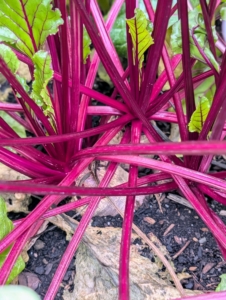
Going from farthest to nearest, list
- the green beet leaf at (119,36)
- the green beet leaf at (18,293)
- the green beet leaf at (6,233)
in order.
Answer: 1. the green beet leaf at (119,36)
2. the green beet leaf at (6,233)
3. the green beet leaf at (18,293)

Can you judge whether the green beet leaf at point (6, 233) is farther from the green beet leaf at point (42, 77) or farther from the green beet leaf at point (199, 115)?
the green beet leaf at point (199, 115)

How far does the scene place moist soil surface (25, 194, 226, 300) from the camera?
2.64ft

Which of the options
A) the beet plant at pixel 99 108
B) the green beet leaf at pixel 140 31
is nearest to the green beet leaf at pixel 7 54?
the beet plant at pixel 99 108

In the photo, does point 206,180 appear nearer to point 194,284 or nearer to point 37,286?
point 194,284

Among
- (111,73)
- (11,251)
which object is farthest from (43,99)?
(11,251)

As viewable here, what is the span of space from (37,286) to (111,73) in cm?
43

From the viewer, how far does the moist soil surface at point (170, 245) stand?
31.7 inches

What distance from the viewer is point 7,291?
427mm

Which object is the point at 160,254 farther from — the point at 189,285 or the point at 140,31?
the point at 140,31

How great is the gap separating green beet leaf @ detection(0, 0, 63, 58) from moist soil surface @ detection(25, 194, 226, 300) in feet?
1.28

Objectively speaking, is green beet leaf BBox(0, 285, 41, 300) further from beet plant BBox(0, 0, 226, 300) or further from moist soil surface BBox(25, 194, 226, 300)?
moist soil surface BBox(25, 194, 226, 300)

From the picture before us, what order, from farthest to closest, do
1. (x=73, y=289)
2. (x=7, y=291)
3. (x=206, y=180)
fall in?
(x=73, y=289) < (x=206, y=180) < (x=7, y=291)

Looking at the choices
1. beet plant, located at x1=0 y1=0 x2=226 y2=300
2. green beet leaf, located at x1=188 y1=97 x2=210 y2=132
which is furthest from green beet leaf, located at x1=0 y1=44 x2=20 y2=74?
green beet leaf, located at x1=188 y1=97 x2=210 y2=132

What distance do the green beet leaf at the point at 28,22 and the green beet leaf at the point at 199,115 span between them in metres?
0.26
